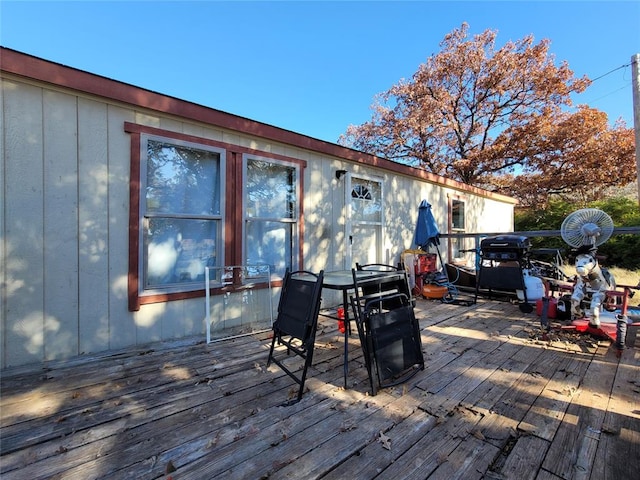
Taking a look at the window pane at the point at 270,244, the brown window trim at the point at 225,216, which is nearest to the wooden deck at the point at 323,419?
the brown window trim at the point at 225,216

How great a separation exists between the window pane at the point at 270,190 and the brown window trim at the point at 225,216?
0.14m

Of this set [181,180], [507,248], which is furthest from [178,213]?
[507,248]

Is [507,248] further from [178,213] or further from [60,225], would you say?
[60,225]

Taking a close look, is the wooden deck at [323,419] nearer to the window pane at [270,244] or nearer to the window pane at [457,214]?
the window pane at [270,244]

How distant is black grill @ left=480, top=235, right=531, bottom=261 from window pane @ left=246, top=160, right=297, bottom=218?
314cm

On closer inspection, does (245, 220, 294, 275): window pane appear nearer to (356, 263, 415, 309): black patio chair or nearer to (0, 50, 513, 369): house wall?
(0, 50, 513, 369): house wall

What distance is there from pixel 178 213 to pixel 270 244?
48.0 inches

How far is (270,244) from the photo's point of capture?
392 cm

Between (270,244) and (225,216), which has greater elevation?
(225,216)

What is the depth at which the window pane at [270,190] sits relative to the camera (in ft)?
12.2

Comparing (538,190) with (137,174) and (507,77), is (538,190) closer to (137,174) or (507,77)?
(507,77)

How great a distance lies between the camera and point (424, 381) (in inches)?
87.0

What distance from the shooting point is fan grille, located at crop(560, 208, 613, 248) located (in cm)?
303

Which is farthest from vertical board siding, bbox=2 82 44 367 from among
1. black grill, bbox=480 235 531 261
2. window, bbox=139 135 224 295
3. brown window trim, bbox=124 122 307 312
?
black grill, bbox=480 235 531 261
